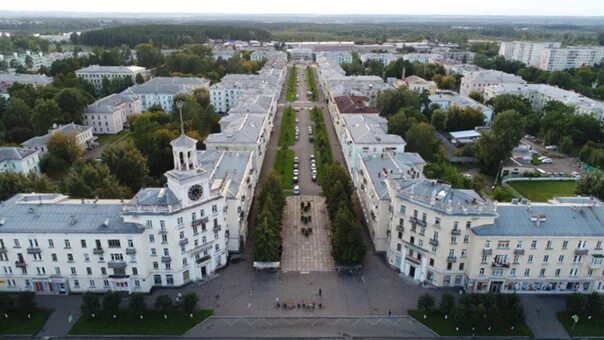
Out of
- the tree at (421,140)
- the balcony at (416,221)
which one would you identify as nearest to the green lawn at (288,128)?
the tree at (421,140)

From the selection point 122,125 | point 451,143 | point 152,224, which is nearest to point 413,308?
point 152,224

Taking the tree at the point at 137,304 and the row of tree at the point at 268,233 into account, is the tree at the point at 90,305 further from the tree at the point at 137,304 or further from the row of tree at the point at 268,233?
the row of tree at the point at 268,233

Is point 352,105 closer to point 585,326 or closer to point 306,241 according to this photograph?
point 306,241

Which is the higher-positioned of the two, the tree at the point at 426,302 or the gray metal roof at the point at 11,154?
the gray metal roof at the point at 11,154

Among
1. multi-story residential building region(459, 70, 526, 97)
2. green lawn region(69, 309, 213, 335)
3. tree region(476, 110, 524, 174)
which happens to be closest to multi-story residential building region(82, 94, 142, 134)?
green lawn region(69, 309, 213, 335)

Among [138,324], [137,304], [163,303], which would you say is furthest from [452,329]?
[138,324]

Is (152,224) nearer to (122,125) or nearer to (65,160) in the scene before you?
(65,160)
